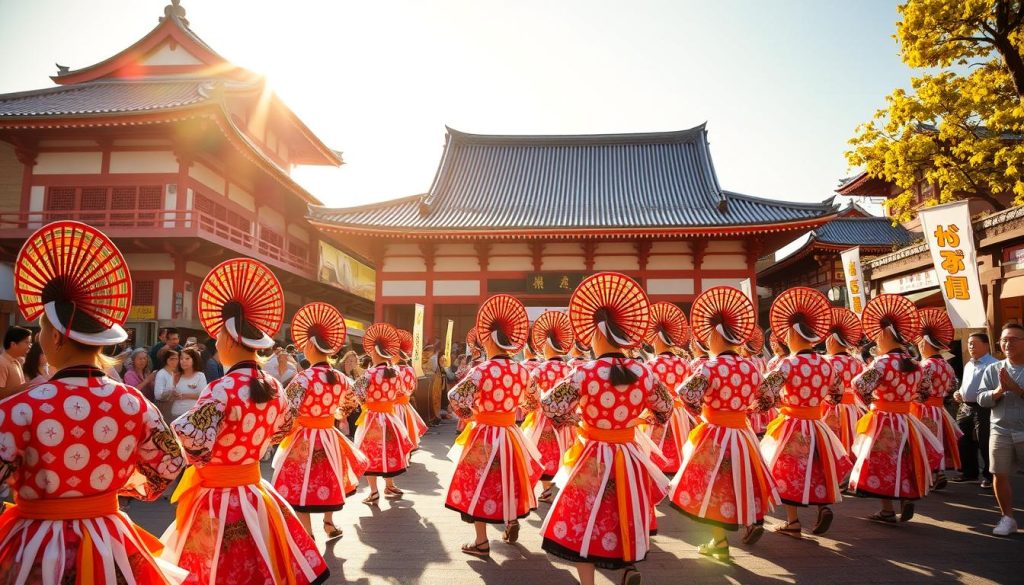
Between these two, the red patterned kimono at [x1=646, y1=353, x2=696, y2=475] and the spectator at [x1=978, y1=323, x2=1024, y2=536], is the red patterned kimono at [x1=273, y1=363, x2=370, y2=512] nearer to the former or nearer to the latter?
the red patterned kimono at [x1=646, y1=353, x2=696, y2=475]

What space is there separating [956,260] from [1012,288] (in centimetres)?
673

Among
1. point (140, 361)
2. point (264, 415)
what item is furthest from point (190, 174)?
point (264, 415)

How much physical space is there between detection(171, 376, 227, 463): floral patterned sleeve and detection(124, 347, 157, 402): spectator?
4.64 metres

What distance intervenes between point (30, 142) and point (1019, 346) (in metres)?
21.1

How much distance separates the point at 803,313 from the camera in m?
5.30

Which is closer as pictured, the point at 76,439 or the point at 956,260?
the point at 76,439

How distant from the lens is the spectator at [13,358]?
192 inches

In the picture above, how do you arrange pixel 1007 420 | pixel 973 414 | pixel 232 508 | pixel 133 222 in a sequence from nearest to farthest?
pixel 232 508
pixel 1007 420
pixel 973 414
pixel 133 222

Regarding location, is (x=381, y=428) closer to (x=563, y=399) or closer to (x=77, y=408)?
(x=563, y=399)

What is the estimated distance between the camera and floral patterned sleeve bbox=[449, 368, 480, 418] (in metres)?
4.69

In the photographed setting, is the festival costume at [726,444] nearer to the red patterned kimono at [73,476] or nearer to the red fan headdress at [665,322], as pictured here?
the red fan headdress at [665,322]

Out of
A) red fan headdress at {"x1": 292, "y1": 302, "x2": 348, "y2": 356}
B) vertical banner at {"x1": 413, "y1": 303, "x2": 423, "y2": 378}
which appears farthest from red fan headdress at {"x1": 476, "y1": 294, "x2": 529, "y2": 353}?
vertical banner at {"x1": 413, "y1": 303, "x2": 423, "y2": 378}

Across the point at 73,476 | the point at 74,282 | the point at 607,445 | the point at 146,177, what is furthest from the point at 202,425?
the point at 146,177

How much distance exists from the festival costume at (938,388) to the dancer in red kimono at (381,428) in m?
5.58
